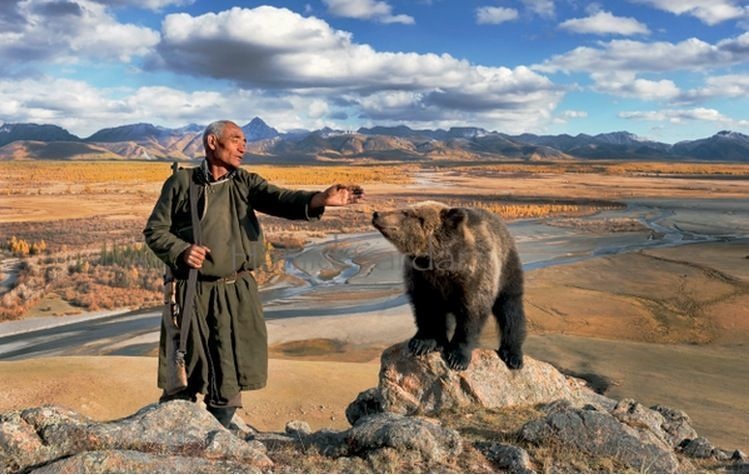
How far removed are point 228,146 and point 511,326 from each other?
3.79 meters

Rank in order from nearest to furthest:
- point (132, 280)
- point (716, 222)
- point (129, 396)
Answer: point (129, 396) → point (132, 280) → point (716, 222)

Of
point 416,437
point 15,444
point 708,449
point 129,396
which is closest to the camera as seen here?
point 15,444

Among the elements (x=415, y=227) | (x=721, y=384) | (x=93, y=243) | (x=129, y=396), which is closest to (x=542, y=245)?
(x=721, y=384)

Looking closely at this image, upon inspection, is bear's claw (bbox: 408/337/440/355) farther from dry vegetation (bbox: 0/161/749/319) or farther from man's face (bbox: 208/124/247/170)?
man's face (bbox: 208/124/247/170)

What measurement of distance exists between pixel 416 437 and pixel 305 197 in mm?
2106

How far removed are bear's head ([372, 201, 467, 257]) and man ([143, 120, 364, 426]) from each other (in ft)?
3.50

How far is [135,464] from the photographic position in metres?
3.87

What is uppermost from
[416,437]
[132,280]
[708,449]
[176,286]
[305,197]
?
[305,197]

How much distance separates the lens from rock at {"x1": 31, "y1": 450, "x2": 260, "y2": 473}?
3.74m

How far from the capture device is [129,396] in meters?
10.5

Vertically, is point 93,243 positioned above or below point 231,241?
below

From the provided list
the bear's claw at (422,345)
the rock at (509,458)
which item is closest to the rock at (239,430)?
the bear's claw at (422,345)

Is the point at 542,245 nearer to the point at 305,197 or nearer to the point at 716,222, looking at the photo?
the point at 716,222

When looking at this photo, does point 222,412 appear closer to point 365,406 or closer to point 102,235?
point 365,406
